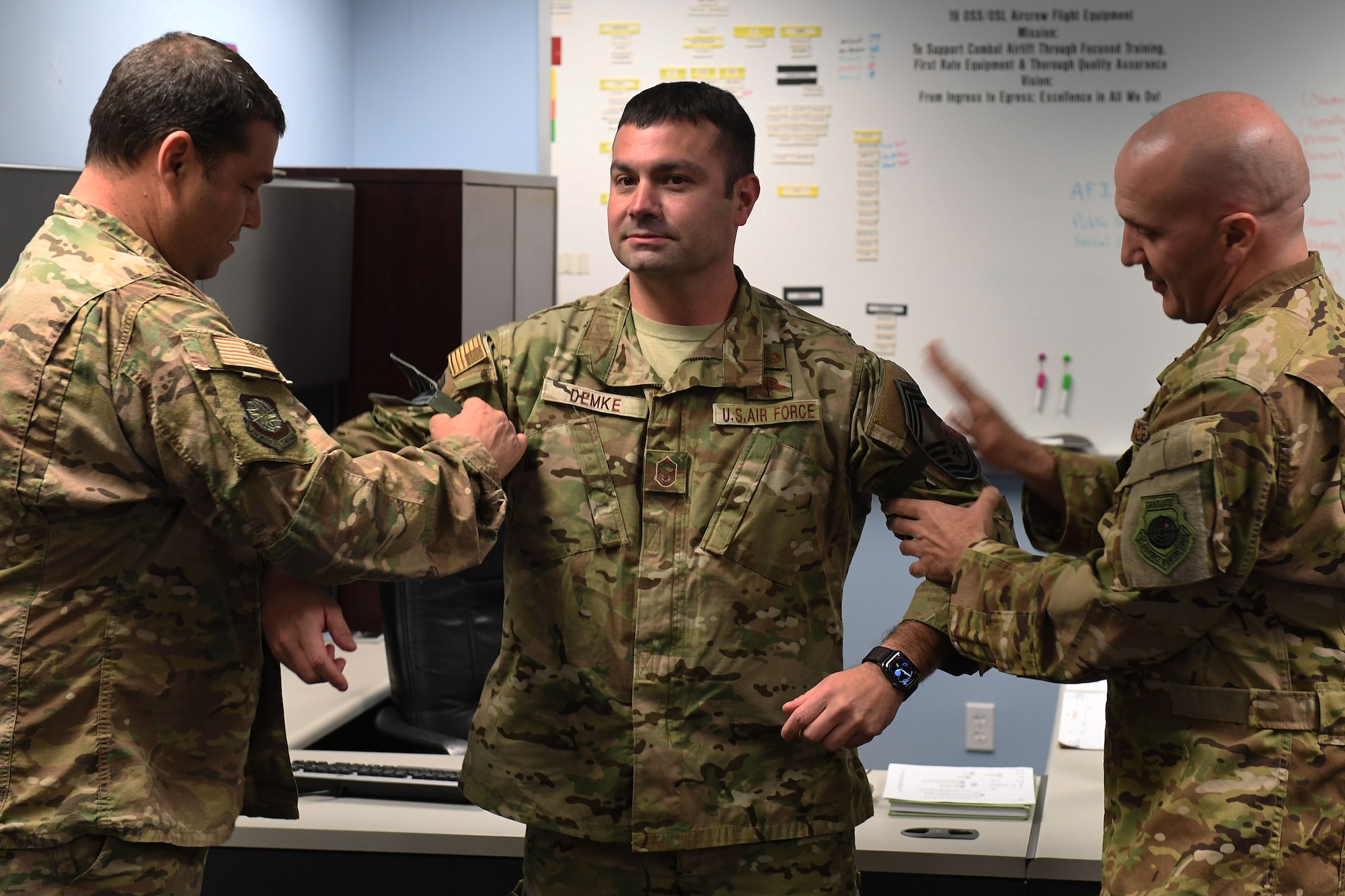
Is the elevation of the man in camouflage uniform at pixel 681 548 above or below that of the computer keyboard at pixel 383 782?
above

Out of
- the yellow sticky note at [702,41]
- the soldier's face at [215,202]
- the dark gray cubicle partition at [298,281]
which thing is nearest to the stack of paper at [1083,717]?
the soldier's face at [215,202]

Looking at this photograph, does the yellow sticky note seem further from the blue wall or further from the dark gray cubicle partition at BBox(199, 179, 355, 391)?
the dark gray cubicle partition at BBox(199, 179, 355, 391)

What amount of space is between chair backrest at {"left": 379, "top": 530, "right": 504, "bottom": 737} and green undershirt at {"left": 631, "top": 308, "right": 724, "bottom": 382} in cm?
78

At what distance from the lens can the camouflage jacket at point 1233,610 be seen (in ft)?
3.89

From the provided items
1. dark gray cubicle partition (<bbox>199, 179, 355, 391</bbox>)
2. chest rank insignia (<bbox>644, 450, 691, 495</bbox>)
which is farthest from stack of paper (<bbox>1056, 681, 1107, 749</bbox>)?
dark gray cubicle partition (<bbox>199, 179, 355, 391</bbox>)

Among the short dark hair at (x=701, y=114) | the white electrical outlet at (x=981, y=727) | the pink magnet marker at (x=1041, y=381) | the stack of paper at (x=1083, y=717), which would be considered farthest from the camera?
the white electrical outlet at (x=981, y=727)

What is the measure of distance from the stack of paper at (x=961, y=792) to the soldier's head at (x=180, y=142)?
1.37 metres

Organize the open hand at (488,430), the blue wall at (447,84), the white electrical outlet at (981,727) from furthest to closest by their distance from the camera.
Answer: the blue wall at (447,84) → the white electrical outlet at (981,727) → the open hand at (488,430)

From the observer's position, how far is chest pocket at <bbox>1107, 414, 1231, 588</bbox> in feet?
3.84

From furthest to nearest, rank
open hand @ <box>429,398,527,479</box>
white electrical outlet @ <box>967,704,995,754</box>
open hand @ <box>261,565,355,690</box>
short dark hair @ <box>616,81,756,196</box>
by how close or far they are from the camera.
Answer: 1. white electrical outlet @ <box>967,704,995,754</box>
2. short dark hair @ <box>616,81,756,196</box>
3. open hand @ <box>429,398,527,479</box>
4. open hand @ <box>261,565,355,690</box>

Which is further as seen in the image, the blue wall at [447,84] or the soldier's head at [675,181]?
the blue wall at [447,84]

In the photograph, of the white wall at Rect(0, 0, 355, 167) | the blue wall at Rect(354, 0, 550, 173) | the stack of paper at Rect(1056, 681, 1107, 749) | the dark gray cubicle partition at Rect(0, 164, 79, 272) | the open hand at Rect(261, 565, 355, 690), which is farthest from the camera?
the blue wall at Rect(354, 0, 550, 173)

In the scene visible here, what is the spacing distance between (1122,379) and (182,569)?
3067 millimetres

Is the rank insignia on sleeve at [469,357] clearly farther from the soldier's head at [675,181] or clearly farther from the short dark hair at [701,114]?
the short dark hair at [701,114]
